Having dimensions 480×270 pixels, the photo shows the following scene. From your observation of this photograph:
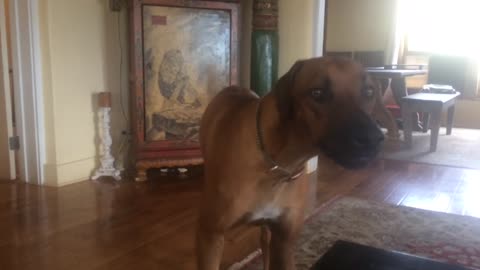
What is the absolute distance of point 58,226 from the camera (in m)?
2.28

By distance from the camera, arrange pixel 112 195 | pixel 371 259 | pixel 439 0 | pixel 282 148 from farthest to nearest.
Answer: pixel 439 0 → pixel 112 195 → pixel 371 259 → pixel 282 148

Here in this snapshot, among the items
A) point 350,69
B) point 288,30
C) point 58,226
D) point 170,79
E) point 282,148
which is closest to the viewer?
point 350,69

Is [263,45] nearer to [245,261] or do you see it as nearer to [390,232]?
[390,232]

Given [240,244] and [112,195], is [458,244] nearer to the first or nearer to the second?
[240,244]

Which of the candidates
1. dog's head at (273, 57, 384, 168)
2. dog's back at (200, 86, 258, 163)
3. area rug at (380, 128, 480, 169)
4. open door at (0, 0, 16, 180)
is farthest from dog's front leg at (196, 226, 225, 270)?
area rug at (380, 128, 480, 169)

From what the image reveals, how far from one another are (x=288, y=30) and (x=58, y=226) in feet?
6.58

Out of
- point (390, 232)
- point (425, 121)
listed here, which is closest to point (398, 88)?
point (425, 121)

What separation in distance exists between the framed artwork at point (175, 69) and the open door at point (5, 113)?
807 millimetres

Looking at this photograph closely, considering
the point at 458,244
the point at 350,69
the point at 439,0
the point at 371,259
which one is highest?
the point at 439,0

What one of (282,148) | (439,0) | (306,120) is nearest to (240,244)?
(282,148)

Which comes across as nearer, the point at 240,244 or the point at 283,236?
the point at 283,236

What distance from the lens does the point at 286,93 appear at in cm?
116

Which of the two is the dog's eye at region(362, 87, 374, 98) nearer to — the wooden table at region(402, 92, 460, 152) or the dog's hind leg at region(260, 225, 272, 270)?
the dog's hind leg at region(260, 225, 272, 270)

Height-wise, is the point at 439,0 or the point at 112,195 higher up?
the point at 439,0
